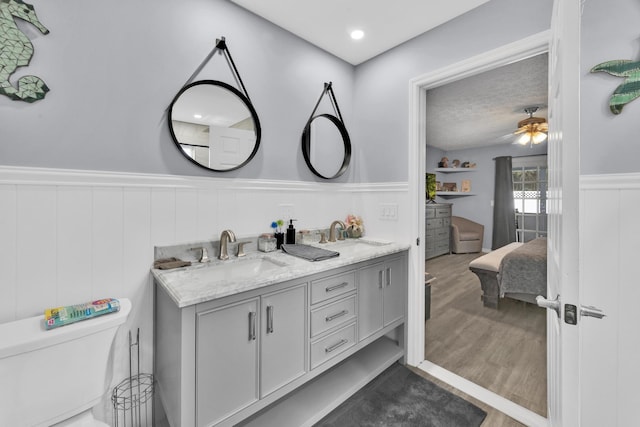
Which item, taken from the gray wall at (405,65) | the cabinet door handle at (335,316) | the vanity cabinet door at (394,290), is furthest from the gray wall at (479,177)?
the cabinet door handle at (335,316)

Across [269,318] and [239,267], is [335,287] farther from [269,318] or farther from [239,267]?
[239,267]

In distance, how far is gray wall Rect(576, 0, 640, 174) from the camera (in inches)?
48.4

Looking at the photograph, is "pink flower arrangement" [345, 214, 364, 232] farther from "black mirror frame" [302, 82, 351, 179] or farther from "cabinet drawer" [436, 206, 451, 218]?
"cabinet drawer" [436, 206, 451, 218]

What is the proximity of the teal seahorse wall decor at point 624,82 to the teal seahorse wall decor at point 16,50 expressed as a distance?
2.61 metres

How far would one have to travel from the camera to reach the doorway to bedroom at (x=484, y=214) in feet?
6.81

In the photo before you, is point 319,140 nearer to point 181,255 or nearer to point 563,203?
point 181,255

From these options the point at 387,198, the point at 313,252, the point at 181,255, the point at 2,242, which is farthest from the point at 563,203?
the point at 2,242

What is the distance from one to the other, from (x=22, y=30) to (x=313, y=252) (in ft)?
5.72

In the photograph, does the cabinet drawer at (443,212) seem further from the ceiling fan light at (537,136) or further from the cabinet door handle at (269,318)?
the cabinet door handle at (269,318)

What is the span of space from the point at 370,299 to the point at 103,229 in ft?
5.29

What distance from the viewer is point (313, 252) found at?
1784mm

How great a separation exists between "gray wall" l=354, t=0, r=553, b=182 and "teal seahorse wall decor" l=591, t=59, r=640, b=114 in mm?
458

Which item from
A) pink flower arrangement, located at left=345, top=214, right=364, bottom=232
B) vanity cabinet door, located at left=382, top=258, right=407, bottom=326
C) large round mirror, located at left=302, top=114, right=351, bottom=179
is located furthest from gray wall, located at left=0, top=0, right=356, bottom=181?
vanity cabinet door, located at left=382, top=258, right=407, bottom=326

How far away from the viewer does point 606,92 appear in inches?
50.7
